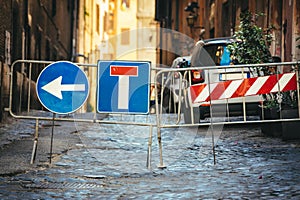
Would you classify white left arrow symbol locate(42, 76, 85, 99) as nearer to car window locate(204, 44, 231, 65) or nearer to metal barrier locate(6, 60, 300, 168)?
metal barrier locate(6, 60, 300, 168)

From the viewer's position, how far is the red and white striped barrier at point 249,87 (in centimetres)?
856

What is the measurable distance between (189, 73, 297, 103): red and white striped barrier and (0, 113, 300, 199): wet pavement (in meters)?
0.70

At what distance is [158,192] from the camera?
19.7 ft

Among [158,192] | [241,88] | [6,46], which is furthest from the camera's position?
[6,46]

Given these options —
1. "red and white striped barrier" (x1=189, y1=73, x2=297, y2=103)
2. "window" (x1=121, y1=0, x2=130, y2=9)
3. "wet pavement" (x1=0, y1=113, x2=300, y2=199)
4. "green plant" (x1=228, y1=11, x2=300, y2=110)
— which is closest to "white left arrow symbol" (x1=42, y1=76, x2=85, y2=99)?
"wet pavement" (x1=0, y1=113, x2=300, y2=199)

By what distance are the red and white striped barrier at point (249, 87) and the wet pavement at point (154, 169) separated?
0.70m

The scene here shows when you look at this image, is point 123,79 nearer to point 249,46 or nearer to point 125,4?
point 249,46

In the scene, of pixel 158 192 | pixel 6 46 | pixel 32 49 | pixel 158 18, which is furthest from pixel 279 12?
pixel 158 18

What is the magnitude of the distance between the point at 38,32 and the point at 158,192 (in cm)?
1834

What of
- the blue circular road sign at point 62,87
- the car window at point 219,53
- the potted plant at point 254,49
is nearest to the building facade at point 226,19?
the potted plant at point 254,49

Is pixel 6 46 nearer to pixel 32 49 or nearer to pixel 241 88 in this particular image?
pixel 32 49

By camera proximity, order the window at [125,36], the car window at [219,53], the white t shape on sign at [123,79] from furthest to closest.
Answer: the window at [125,36] → the car window at [219,53] → the white t shape on sign at [123,79]

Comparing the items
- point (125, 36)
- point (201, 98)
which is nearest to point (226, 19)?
point (201, 98)

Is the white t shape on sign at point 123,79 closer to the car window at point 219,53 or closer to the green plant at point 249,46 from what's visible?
the green plant at point 249,46
